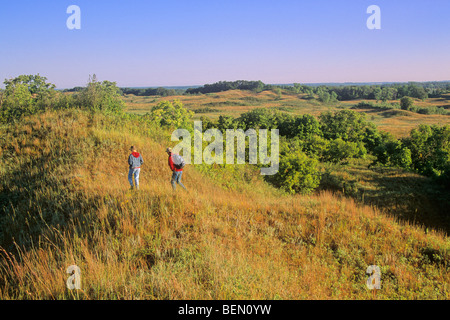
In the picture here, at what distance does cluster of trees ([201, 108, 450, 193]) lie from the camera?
2584 centimetres

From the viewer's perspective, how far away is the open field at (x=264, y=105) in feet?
320

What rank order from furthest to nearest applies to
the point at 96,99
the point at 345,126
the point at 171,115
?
the point at 345,126 → the point at 171,115 → the point at 96,99

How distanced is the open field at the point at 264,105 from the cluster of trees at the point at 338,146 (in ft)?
138

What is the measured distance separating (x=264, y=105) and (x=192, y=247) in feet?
455

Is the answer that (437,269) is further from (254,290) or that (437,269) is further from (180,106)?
(180,106)

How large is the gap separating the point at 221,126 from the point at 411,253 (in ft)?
143

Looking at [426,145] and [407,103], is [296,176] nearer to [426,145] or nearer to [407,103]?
[426,145]

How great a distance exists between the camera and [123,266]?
3908mm

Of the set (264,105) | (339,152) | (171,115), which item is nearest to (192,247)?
(171,115)

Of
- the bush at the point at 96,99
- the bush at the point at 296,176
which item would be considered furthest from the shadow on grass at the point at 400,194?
the bush at the point at 96,99

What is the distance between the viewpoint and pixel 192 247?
4.59 m

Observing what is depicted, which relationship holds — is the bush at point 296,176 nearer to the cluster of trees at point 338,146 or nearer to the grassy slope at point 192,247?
the cluster of trees at point 338,146
